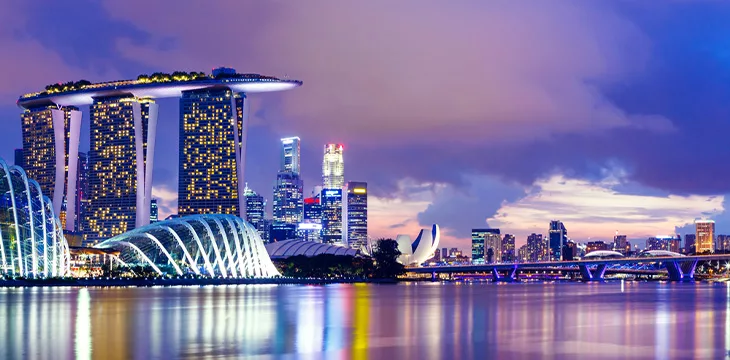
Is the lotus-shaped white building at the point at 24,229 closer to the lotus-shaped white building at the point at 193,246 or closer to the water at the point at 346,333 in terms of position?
the lotus-shaped white building at the point at 193,246

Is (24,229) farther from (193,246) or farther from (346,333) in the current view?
(346,333)

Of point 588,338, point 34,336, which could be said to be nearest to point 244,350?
point 34,336

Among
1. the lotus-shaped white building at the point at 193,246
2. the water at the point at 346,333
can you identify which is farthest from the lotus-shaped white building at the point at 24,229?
the water at the point at 346,333

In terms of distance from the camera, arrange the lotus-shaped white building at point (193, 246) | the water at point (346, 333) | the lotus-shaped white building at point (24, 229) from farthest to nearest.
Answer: the lotus-shaped white building at point (193, 246) < the lotus-shaped white building at point (24, 229) < the water at point (346, 333)

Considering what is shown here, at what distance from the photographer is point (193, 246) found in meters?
175

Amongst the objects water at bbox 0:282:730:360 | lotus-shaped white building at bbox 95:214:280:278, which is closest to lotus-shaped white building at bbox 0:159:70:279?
lotus-shaped white building at bbox 95:214:280:278

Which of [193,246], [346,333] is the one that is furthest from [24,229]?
[346,333]

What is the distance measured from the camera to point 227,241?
584 ft

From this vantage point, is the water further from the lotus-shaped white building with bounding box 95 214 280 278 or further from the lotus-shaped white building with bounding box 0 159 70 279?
the lotus-shaped white building with bounding box 95 214 280 278

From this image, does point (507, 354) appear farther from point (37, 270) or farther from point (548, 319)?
point (37, 270)

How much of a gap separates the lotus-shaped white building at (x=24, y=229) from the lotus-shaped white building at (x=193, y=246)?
79.3 ft

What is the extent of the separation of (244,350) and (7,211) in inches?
3894

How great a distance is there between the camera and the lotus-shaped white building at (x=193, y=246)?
558 ft

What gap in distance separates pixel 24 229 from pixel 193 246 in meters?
42.3
